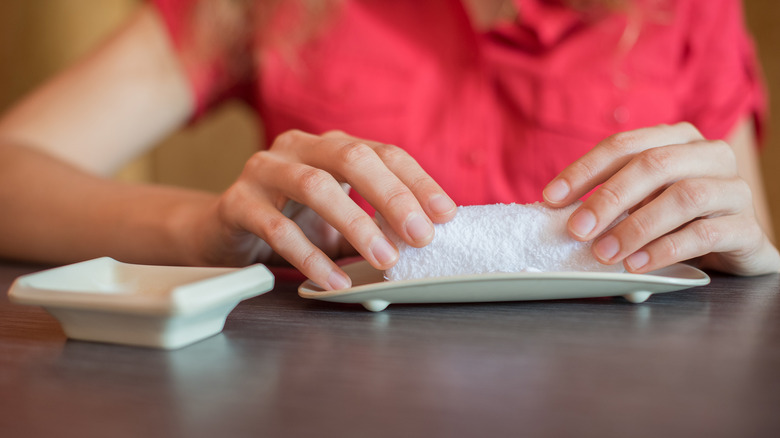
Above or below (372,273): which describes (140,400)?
below

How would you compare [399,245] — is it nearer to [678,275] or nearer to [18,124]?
[678,275]

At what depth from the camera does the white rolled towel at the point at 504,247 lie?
492 millimetres

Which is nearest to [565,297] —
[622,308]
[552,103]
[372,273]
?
[622,308]

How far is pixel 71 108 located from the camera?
3.45ft

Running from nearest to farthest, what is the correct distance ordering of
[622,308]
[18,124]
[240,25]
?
1. [622,308]
2. [18,124]
3. [240,25]

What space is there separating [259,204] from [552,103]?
60cm

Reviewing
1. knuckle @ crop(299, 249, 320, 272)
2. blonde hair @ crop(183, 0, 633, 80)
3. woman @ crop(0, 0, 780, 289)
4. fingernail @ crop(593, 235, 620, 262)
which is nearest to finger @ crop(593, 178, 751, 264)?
fingernail @ crop(593, 235, 620, 262)

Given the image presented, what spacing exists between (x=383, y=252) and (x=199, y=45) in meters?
0.76

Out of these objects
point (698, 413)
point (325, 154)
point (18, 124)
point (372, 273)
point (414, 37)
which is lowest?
point (698, 413)

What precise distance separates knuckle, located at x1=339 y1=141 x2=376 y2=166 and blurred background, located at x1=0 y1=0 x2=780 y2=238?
805 millimetres

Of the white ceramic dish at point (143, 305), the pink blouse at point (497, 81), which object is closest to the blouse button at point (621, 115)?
the pink blouse at point (497, 81)

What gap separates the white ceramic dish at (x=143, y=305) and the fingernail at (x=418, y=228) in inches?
4.3

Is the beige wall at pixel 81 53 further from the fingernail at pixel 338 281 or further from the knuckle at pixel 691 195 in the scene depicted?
the knuckle at pixel 691 195

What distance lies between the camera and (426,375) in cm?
36
